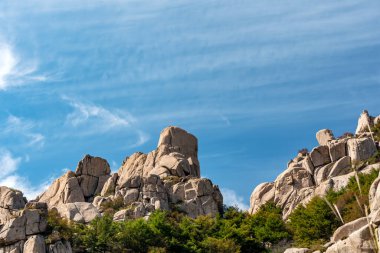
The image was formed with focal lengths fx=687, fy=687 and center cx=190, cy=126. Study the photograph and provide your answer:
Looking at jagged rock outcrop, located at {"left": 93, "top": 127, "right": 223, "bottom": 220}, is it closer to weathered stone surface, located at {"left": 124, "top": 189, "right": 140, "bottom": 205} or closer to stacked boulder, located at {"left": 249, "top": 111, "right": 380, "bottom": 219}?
weathered stone surface, located at {"left": 124, "top": 189, "right": 140, "bottom": 205}

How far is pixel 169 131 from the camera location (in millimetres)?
111688

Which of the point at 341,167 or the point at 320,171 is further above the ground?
the point at 320,171

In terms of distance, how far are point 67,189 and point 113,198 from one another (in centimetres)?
953

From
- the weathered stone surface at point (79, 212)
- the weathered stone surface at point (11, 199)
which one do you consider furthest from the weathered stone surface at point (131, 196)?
the weathered stone surface at point (11, 199)

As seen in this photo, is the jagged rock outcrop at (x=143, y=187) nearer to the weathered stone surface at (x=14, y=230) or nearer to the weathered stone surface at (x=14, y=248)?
the weathered stone surface at (x=14, y=230)

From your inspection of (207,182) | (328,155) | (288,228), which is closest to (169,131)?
(207,182)

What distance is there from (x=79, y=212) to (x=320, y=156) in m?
33.6

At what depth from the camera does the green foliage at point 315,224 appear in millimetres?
69438

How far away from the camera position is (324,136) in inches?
4104

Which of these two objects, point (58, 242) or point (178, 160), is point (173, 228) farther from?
point (178, 160)

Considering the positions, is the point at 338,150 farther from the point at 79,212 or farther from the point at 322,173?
the point at 79,212

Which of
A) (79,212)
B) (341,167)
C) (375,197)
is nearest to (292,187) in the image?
(341,167)

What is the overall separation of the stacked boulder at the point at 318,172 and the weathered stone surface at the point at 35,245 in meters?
36.7

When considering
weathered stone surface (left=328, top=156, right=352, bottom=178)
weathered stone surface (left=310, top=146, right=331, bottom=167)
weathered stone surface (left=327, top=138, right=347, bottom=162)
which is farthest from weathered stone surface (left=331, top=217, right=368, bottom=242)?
weathered stone surface (left=310, top=146, right=331, bottom=167)
